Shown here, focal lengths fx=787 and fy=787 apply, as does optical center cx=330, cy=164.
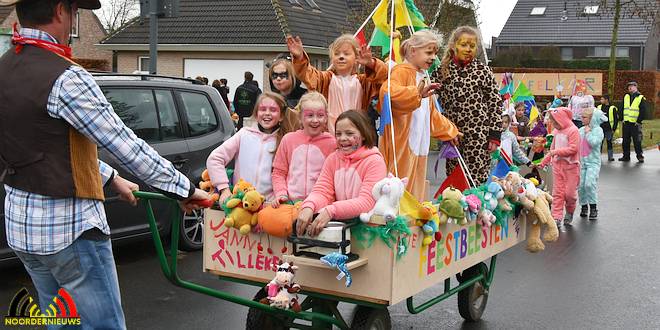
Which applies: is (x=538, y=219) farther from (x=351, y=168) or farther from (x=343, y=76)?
(x=351, y=168)

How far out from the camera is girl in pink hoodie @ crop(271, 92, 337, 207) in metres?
4.67

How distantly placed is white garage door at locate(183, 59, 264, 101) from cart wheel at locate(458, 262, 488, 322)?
23291 millimetres

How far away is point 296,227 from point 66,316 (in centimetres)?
125

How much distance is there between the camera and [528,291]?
7.08m

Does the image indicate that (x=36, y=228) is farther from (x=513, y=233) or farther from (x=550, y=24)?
(x=550, y=24)

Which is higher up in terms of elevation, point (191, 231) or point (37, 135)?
point (37, 135)

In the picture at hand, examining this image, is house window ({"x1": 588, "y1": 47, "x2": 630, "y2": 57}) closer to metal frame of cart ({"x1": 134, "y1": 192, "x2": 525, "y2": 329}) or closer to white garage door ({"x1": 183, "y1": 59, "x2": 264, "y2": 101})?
white garage door ({"x1": 183, "y1": 59, "x2": 264, "y2": 101})

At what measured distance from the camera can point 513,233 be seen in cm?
568

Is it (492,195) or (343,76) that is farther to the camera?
(343,76)

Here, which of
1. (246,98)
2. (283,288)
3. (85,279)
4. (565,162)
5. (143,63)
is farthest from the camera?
(143,63)

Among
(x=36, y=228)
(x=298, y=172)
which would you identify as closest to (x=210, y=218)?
(x=298, y=172)

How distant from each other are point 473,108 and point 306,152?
6.97 ft

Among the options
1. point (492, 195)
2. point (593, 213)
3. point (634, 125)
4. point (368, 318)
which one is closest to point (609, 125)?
point (634, 125)

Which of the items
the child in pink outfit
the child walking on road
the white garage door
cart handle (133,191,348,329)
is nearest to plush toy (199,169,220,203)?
cart handle (133,191,348,329)
